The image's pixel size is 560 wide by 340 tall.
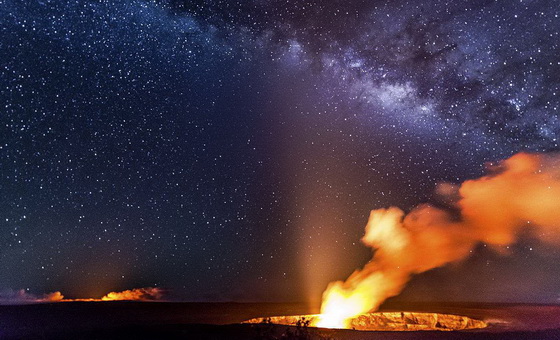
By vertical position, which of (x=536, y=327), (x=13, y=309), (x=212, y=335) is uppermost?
(x=13, y=309)

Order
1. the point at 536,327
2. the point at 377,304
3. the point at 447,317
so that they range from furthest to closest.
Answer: the point at 377,304
the point at 447,317
the point at 536,327

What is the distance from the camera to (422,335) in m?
18.2

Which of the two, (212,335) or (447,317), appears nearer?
(212,335)

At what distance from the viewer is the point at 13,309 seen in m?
32.3

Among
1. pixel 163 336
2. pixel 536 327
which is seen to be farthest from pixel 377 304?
pixel 163 336

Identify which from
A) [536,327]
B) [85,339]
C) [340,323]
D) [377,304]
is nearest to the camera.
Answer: [85,339]

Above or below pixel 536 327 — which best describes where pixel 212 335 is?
above

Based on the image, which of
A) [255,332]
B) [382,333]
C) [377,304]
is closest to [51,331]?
[255,332]

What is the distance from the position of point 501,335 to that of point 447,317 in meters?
14.8

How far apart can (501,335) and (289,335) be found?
9810mm

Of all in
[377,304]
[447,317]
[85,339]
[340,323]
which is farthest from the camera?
[377,304]

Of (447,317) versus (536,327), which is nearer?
(536,327)

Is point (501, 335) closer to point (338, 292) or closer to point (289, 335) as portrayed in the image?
point (289, 335)

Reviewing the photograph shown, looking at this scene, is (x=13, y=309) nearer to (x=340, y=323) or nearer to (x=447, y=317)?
(x=340, y=323)
